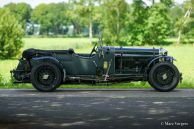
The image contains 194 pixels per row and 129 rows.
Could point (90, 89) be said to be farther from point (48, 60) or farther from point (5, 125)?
point (5, 125)

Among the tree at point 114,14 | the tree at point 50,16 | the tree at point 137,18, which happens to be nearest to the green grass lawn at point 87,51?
the tree at point 50,16

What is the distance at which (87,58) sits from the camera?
40.1 feet

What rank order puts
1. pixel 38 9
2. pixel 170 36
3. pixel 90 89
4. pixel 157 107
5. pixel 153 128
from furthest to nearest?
1. pixel 38 9
2. pixel 170 36
3. pixel 90 89
4. pixel 157 107
5. pixel 153 128

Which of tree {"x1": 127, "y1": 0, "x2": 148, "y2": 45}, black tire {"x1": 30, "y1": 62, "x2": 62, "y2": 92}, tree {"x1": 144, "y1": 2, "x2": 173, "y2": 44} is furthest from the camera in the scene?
tree {"x1": 127, "y1": 0, "x2": 148, "y2": 45}

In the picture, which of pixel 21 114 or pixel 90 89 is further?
pixel 90 89

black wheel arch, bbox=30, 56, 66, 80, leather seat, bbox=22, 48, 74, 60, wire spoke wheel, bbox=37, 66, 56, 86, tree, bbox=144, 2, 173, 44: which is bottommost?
wire spoke wheel, bbox=37, 66, 56, 86

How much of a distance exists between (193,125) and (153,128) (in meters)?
0.67

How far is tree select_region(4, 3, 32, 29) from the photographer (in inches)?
1163

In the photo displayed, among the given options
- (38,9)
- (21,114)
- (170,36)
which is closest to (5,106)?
(21,114)

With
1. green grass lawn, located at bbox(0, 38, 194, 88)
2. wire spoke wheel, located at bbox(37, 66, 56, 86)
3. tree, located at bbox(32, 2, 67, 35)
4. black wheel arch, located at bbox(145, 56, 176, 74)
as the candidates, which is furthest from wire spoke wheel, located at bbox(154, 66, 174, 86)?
tree, located at bbox(32, 2, 67, 35)

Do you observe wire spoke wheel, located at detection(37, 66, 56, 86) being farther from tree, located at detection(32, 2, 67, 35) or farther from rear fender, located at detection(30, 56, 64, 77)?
tree, located at detection(32, 2, 67, 35)

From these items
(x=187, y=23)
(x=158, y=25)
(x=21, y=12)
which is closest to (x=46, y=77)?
(x=158, y=25)

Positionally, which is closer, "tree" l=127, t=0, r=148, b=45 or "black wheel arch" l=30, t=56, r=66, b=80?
"black wheel arch" l=30, t=56, r=66, b=80

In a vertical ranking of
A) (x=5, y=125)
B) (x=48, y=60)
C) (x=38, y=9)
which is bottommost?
(x=5, y=125)
